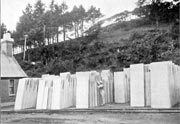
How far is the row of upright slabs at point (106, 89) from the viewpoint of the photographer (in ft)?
22.7

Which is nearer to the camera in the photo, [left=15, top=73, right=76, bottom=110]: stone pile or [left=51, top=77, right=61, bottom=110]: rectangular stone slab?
[left=51, top=77, right=61, bottom=110]: rectangular stone slab

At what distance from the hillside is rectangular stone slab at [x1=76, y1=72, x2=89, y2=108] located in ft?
30.6

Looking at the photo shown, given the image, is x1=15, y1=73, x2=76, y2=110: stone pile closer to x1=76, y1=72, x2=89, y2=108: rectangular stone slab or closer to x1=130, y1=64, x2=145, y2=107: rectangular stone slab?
x1=76, y1=72, x2=89, y2=108: rectangular stone slab

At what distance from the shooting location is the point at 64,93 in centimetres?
869

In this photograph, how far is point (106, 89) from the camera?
9.37m

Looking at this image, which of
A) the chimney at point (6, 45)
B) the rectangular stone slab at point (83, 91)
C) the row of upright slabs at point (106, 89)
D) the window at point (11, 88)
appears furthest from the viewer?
the chimney at point (6, 45)

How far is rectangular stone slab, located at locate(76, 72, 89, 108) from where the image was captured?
8142 millimetres

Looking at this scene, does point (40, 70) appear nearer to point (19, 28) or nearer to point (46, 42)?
point (46, 42)

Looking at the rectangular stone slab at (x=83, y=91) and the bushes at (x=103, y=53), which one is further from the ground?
the bushes at (x=103, y=53)

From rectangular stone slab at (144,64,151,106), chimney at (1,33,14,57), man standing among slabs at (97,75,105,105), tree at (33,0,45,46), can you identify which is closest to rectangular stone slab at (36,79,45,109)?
man standing among slabs at (97,75,105,105)

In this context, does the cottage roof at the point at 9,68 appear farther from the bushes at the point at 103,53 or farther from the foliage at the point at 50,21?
the foliage at the point at 50,21

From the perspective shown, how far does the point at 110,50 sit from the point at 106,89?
42.4 feet

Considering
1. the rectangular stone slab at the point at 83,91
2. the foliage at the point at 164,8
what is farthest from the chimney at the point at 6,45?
the foliage at the point at 164,8

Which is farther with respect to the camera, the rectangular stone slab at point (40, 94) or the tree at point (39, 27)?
the tree at point (39, 27)
